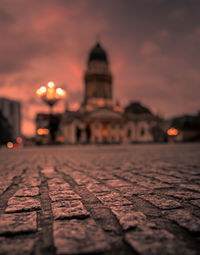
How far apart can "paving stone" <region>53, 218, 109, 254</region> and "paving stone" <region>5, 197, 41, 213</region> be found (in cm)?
70

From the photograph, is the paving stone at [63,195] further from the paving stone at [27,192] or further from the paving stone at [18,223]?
the paving stone at [18,223]

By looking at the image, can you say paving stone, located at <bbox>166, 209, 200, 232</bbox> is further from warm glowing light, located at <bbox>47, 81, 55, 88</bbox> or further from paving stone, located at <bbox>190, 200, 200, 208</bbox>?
warm glowing light, located at <bbox>47, 81, 55, 88</bbox>

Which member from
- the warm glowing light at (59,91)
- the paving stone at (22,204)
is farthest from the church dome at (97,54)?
the paving stone at (22,204)

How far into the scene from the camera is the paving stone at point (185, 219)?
2.09m

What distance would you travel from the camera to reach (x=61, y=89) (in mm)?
17172

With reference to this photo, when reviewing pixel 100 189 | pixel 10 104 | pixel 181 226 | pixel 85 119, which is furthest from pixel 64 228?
pixel 10 104

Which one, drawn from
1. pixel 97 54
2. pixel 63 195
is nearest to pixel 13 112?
pixel 97 54

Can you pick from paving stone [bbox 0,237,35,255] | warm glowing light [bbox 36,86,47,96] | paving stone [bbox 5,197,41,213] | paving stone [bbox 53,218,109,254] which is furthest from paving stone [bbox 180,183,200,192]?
warm glowing light [bbox 36,86,47,96]

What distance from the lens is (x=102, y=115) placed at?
8125cm

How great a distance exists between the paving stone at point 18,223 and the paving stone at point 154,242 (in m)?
0.99

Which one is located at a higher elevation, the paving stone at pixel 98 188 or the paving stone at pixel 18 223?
the paving stone at pixel 18 223

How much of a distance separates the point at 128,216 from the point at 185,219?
2.01 feet

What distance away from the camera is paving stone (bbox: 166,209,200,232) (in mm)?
2090

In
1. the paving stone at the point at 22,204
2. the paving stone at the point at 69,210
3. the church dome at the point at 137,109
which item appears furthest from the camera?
the church dome at the point at 137,109
